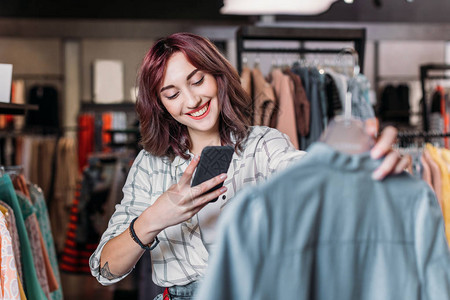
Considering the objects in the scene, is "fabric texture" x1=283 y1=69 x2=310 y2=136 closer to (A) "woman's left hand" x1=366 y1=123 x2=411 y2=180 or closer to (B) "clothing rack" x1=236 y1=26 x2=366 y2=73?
(B) "clothing rack" x1=236 y1=26 x2=366 y2=73

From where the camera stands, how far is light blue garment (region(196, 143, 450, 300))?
868 mm

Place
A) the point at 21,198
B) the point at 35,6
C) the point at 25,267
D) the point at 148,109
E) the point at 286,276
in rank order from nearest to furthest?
the point at 286,276
the point at 148,109
the point at 25,267
the point at 21,198
the point at 35,6

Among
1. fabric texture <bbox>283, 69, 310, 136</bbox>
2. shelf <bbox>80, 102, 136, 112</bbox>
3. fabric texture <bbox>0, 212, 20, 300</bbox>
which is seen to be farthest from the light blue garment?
shelf <bbox>80, 102, 136, 112</bbox>

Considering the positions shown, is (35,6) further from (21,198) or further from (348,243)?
(348,243)

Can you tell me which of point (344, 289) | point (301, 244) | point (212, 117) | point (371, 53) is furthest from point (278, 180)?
point (371, 53)

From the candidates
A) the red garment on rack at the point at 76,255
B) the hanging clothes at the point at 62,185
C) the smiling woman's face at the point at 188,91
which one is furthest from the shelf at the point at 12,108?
the hanging clothes at the point at 62,185

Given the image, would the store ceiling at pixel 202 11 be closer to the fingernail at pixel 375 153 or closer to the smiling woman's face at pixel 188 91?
the smiling woman's face at pixel 188 91

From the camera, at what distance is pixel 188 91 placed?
58.9 inches

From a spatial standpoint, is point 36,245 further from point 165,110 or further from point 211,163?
point 211,163

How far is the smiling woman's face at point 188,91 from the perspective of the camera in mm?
1503

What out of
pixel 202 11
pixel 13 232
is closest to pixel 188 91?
pixel 13 232

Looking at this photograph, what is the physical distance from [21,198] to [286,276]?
1.50 m

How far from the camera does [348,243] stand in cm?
96

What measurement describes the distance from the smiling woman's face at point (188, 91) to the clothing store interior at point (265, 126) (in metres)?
0.25
